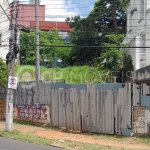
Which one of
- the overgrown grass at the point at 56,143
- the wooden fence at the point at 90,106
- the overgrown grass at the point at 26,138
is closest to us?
the overgrown grass at the point at 56,143

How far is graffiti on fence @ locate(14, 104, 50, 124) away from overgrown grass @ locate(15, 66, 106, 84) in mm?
8951

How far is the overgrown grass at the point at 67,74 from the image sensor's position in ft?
93.7

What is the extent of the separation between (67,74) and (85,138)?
617 inches

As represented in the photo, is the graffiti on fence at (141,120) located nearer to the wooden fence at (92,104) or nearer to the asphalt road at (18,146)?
the wooden fence at (92,104)

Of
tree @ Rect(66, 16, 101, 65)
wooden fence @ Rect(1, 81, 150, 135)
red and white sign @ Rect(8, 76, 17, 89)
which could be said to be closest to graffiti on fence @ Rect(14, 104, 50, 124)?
wooden fence @ Rect(1, 81, 150, 135)

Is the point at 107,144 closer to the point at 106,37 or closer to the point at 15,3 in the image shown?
the point at 15,3

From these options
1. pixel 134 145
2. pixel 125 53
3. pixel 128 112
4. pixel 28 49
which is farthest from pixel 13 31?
pixel 28 49

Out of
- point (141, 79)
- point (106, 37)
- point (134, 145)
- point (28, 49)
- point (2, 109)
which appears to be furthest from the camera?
point (28, 49)

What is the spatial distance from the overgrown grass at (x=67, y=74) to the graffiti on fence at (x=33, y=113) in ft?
29.4

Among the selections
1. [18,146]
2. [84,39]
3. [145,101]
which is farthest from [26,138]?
[84,39]

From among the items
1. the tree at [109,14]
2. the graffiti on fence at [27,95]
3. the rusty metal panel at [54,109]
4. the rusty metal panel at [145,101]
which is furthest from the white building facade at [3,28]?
the rusty metal panel at [145,101]

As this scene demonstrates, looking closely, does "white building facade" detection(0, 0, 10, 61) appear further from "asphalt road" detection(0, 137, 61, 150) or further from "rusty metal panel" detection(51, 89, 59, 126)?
"asphalt road" detection(0, 137, 61, 150)

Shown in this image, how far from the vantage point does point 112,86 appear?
14.7 metres

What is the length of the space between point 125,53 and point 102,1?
438 inches
